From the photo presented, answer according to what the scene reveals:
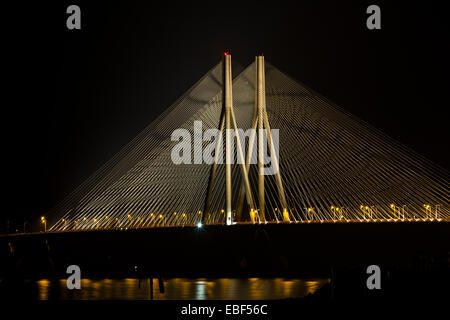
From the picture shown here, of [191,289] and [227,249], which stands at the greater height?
[227,249]

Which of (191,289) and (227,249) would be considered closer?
(191,289)

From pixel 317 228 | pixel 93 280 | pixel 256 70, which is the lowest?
pixel 93 280

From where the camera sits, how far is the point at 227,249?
31.2m

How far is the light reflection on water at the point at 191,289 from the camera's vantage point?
22.5 metres

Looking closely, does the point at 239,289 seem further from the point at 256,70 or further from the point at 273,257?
the point at 256,70

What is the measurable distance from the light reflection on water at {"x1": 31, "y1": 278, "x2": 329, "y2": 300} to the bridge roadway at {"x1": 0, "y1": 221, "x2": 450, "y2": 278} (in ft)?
3.18

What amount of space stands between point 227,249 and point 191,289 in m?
6.45

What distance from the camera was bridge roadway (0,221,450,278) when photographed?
79.7 ft

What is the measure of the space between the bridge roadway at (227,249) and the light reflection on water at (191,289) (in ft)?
3.18

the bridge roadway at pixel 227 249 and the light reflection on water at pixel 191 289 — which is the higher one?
the bridge roadway at pixel 227 249

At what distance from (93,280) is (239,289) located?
28.0 feet

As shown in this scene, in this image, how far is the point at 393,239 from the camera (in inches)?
1064

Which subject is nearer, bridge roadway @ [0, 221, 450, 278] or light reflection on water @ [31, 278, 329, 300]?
light reflection on water @ [31, 278, 329, 300]
